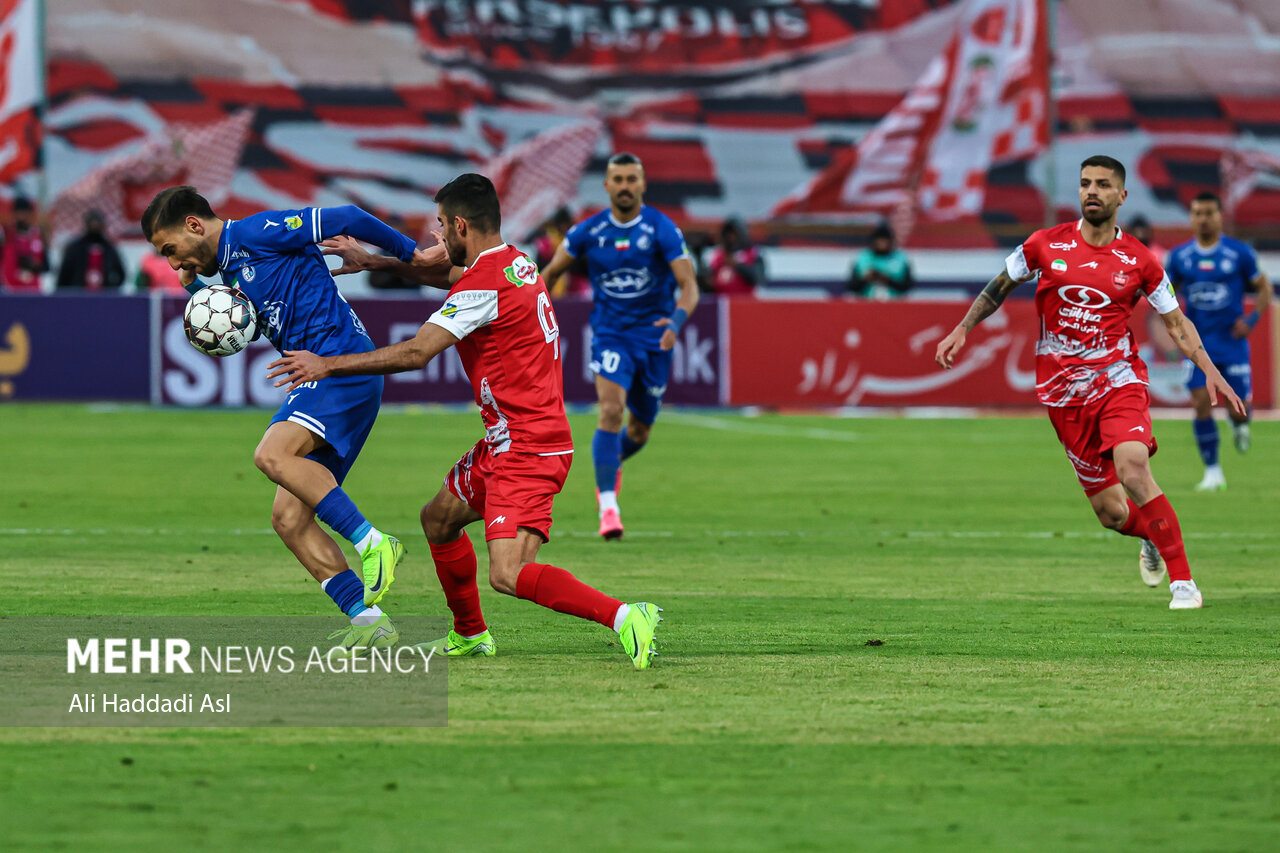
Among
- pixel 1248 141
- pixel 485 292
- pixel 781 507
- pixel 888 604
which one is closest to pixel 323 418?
pixel 485 292

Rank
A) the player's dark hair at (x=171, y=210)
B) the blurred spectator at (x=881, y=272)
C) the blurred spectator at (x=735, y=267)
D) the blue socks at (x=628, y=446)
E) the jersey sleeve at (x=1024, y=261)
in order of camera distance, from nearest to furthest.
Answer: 1. the player's dark hair at (x=171, y=210)
2. the jersey sleeve at (x=1024, y=261)
3. the blue socks at (x=628, y=446)
4. the blurred spectator at (x=881, y=272)
5. the blurred spectator at (x=735, y=267)

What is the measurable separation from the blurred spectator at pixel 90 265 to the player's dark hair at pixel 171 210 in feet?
56.3

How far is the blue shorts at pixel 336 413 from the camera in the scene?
7227 millimetres

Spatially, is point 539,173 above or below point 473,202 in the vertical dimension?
below

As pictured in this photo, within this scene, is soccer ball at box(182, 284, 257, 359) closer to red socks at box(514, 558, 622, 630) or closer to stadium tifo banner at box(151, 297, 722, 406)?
red socks at box(514, 558, 622, 630)

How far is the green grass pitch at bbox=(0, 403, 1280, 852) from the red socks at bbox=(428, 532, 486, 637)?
240mm

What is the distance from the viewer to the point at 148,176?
33.3 metres

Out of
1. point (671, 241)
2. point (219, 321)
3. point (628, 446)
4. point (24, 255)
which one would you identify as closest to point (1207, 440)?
point (628, 446)

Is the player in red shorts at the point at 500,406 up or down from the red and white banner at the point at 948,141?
up

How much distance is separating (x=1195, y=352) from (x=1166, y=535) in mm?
900

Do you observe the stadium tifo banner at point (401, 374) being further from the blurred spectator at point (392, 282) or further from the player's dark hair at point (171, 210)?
the player's dark hair at point (171, 210)

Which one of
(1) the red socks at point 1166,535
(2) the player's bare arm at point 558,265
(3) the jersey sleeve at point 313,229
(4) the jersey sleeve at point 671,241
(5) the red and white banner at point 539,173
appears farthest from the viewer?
(5) the red and white banner at point 539,173

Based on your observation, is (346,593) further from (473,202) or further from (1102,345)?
(1102,345)

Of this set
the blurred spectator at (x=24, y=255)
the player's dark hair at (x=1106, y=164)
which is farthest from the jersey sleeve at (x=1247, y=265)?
the blurred spectator at (x=24, y=255)
